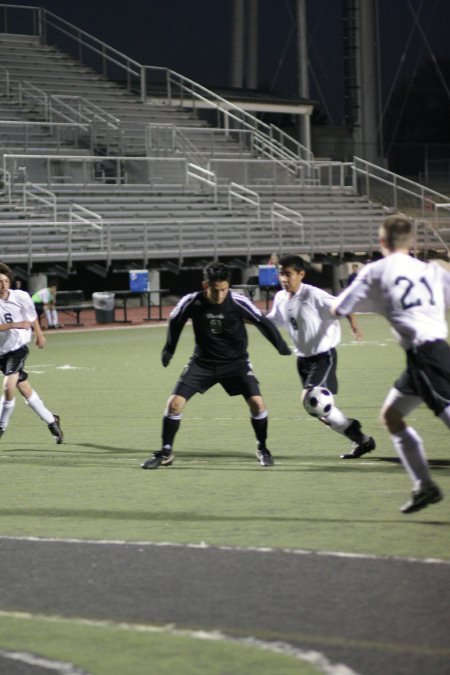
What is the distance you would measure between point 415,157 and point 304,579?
1899 inches

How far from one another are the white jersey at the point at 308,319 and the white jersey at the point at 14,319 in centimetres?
287

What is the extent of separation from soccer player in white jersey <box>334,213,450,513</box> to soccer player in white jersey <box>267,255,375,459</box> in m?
2.79

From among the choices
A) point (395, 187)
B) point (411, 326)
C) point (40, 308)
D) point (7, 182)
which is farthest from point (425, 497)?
point (395, 187)

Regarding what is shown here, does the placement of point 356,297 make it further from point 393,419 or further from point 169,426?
point 169,426

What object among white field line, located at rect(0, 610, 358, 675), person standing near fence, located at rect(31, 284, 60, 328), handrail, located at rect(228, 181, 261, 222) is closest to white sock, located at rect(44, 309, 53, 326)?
person standing near fence, located at rect(31, 284, 60, 328)

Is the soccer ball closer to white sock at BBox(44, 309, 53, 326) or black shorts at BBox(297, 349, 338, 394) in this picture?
black shorts at BBox(297, 349, 338, 394)

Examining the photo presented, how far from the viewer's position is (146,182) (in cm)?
3991

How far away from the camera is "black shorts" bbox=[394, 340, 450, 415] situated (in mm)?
7809

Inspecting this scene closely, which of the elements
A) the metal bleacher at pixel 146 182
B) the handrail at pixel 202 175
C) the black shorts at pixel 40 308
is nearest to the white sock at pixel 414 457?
the black shorts at pixel 40 308

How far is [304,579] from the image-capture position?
259 inches

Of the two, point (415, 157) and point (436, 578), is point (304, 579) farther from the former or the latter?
point (415, 157)

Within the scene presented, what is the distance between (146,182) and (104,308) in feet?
30.6

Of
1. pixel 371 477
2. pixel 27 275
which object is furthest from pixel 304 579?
pixel 27 275

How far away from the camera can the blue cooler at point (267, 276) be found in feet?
113
